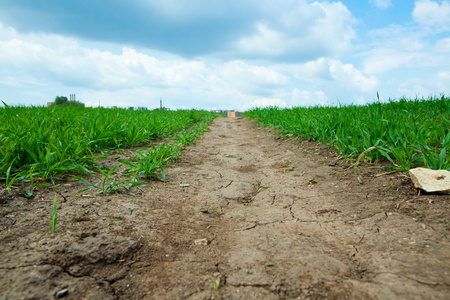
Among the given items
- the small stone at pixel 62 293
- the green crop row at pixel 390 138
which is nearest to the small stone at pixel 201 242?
the small stone at pixel 62 293

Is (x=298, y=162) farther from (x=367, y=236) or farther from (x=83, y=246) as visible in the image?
(x=83, y=246)

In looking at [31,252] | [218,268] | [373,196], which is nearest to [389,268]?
[218,268]

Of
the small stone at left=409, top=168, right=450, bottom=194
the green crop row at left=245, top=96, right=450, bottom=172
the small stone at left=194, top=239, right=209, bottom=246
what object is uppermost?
the green crop row at left=245, top=96, right=450, bottom=172

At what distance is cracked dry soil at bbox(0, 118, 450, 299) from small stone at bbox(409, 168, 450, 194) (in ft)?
0.20

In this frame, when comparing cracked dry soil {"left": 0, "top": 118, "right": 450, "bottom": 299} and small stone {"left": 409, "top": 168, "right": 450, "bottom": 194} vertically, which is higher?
small stone {"left": 409, "top": 168, "right": 450, "bottom": 194}

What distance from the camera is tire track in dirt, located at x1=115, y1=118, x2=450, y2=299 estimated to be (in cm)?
127

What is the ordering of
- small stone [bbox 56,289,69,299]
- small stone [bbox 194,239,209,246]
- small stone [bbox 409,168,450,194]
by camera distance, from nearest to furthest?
small stone [bbox 56,289,69,299] < small stone [bbox 194,239,209,246] < small stone [bbox 409,168,450,194]

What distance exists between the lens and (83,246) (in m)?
1.55

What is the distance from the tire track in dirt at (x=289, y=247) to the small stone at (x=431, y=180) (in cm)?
40

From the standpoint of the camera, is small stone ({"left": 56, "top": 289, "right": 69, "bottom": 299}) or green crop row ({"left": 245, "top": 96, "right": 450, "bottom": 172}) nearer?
small stone ({"left": 56, "top": 289, "right": 69, "bottom": 299})

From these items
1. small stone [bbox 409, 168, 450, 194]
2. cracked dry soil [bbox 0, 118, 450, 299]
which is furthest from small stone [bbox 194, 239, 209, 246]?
small stone [bbox 409, 168, 450, 194]

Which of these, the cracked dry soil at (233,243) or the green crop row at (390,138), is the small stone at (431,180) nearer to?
the cracked dry soil at (233,243)

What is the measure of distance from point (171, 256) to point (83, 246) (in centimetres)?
49

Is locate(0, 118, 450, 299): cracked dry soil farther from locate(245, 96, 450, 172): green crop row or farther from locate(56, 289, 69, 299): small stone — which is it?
locate(245, 96, 450, 172): green crop row
